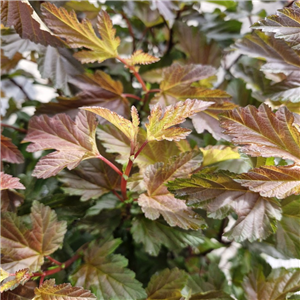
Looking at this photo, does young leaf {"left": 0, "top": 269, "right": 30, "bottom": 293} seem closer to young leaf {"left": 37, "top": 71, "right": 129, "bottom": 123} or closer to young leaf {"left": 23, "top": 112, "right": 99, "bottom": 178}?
young leaf {"left": 23, "top": 112, "right": 99, "bottom": 178}

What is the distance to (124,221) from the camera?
61 centimetres

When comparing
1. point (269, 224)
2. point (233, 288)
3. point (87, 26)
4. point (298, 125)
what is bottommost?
point (233, 288)

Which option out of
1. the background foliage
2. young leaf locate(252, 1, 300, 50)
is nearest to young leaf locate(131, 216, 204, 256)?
the background foliage

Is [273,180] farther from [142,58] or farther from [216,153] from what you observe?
[142,58]

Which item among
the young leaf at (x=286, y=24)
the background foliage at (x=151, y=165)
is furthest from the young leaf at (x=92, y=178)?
the young leaf at (x=286, y=24)

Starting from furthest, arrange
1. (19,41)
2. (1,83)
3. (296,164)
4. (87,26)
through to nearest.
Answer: (1,83) → (19,41) → (87,26) → (296,164)

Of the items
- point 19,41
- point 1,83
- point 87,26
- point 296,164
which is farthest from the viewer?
point 1,83

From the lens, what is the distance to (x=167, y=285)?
1.73 feet

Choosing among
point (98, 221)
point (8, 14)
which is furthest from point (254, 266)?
point (8, 14)

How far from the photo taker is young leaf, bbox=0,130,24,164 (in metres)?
0.56

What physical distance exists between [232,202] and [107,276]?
246 millimetres

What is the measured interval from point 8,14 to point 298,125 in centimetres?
48

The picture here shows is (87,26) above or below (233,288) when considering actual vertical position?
above

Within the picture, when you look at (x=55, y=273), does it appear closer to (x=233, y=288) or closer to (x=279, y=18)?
(x=233, y=288)
